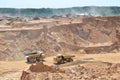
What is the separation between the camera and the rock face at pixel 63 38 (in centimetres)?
3900

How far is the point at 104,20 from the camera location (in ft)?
195

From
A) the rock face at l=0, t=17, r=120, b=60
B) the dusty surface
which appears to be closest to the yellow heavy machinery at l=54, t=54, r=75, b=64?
the dusty surface

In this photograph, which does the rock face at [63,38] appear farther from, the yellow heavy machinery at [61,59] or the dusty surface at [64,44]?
the yellow heavy machinery at [61,59]

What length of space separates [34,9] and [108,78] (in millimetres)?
155318

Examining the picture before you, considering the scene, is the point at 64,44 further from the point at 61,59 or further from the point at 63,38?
the point at 61,59

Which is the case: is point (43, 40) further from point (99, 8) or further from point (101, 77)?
point (99, 8)

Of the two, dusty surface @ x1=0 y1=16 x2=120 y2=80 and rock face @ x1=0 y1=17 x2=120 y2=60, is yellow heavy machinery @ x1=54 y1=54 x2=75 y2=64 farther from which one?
rock face @ x1=0 y1=17 x2=120 y2=60

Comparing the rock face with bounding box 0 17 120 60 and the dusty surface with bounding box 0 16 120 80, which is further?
the rock face with bounding box 0 17 120 60

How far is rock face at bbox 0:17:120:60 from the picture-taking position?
1535 inches

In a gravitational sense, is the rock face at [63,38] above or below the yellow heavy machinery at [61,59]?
below

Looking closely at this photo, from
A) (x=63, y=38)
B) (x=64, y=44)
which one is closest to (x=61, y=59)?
(x=64, y=44)

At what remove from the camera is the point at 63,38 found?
49.2 metres

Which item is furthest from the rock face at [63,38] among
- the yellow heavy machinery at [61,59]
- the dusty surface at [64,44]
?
the yellow heavy machinery at [61,59]

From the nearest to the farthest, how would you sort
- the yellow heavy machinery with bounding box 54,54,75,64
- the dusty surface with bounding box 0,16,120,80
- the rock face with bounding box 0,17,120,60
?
1. the dusty surface with bounding box 0,16,120,80
2. the yellow heavy machinery with bounding box 54,54,75,64
3. the rock face with bounding box 0,17,120,60
